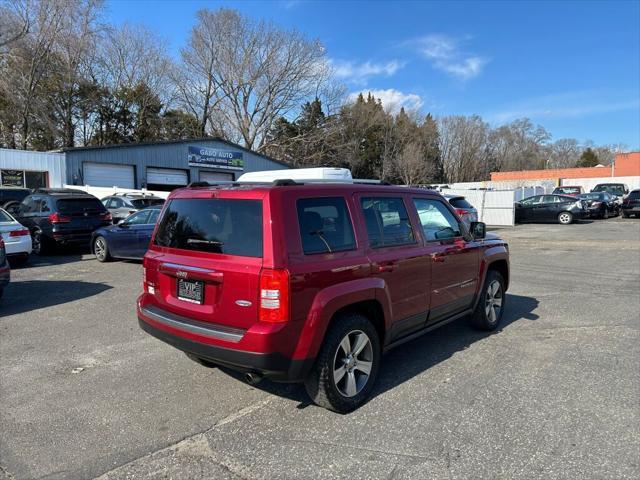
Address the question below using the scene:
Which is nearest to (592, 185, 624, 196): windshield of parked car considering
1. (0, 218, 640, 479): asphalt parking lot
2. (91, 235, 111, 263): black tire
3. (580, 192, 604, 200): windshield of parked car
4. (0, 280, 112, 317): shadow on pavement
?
(580, 192, 604, 200): windshield of parked car

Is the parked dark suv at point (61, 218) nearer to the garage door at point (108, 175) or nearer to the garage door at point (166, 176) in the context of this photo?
the garage door at point (108, 175)

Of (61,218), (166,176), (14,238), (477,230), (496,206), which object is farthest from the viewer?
(166,176)

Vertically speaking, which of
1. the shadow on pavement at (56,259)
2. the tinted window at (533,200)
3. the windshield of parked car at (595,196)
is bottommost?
the shadow on pavement at (56,259)

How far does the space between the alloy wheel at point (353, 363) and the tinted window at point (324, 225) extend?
73 centimetres

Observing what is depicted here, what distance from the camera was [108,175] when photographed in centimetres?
2630

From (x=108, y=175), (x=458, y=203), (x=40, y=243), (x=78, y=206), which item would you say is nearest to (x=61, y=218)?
(x=78, y=206)

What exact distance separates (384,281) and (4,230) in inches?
359

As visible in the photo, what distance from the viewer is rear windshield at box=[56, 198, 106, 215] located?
1252cm

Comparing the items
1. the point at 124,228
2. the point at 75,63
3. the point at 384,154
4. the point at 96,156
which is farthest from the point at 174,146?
the point at 384,154

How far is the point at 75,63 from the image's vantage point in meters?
36.9

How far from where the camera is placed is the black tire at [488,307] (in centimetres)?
566

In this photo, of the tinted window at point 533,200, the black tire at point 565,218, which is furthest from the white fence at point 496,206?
the black tire at point 565,218

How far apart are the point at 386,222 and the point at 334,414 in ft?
5.64

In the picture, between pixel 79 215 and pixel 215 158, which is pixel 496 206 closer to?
pixel 215 158
